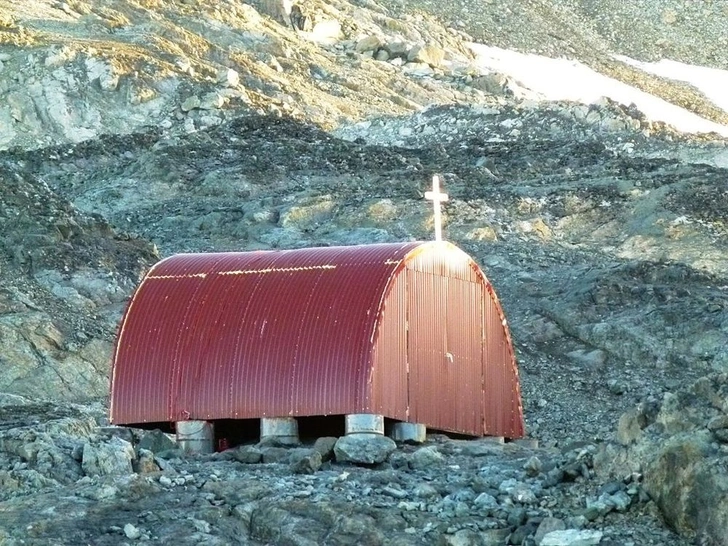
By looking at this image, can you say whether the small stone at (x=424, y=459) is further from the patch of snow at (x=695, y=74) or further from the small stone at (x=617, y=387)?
the patch of snow at (x=695, y=74)

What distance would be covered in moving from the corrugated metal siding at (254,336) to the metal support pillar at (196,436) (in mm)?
136

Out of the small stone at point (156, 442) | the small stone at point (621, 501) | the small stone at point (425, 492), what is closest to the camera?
the small stone at point (621, 501)

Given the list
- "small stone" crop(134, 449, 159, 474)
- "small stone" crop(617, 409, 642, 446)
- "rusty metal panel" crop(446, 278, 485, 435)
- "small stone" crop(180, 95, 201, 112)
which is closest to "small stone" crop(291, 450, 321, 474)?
"small stone" crop(134, 449, 159, 474)

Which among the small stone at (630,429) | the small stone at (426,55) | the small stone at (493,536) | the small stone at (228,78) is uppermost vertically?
the small stone at (426,55)

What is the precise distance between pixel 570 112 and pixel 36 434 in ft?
125

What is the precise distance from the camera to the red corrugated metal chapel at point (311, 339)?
22.2 m

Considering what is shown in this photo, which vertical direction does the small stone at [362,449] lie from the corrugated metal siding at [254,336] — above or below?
below

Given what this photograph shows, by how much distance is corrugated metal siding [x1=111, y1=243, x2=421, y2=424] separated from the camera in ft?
72.9

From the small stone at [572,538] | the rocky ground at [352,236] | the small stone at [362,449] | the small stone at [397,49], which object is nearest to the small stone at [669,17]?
the rocky ground at [352,236]

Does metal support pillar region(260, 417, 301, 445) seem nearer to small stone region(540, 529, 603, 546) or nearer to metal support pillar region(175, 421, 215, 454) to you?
metal support pillar region(175, 421, 215, 454)

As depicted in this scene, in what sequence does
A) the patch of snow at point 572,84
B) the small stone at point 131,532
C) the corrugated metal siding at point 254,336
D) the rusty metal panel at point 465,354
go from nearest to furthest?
the small stone at point 131,532, the corrugated metal siding at point 254,336, the rusty metal panel at point 465,354, the patch of snow at point 572,84

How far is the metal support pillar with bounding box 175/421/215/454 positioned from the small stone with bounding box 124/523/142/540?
609 cm

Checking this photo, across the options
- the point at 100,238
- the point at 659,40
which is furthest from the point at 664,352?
the point at 659,40

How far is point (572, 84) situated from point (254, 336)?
54199 millimetres
